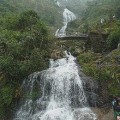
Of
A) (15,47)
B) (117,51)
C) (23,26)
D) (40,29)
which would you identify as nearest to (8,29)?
(23,26)

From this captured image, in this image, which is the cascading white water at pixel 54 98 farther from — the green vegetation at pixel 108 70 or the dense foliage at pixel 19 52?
the green vegetation at pixel 108 70

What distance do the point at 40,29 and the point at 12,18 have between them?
209 inches

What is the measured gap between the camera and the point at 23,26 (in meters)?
34.7

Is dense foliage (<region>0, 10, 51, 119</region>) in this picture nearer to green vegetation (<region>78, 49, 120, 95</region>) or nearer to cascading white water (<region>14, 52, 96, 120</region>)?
cascading white water (<region>14, 52, 96, 120</region>)

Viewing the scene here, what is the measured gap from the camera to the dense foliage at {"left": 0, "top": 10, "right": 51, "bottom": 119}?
Result: 83.5ft

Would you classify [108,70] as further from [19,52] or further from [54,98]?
[19,52]

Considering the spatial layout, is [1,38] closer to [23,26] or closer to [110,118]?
[23,26]

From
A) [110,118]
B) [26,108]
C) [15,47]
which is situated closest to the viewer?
[110,118]

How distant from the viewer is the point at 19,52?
28.3m

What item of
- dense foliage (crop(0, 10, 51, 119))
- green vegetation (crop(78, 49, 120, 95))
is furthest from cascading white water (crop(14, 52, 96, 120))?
green vegetation (crop(78, 49, 120, 95))

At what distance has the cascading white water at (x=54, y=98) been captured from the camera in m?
23.0

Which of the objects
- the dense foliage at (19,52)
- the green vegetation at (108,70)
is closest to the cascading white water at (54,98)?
the dense foliage at (19,52)

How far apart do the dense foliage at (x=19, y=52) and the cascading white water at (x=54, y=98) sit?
1.07 metres

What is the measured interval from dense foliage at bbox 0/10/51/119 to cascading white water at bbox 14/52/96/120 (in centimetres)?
107
